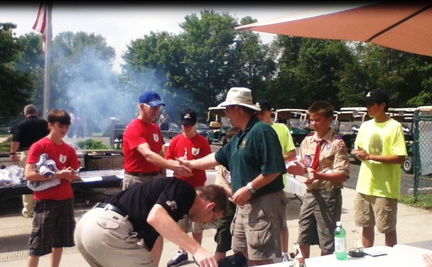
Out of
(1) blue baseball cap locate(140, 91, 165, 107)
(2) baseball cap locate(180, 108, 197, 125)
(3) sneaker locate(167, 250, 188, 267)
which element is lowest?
(3) sneaker locate(167, 250, 188, 267)

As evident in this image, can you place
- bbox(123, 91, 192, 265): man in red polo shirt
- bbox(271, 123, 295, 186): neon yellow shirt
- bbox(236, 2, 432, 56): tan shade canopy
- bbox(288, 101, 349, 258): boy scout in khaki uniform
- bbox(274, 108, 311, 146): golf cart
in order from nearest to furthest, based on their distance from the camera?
1. bbox(236, 2, 432, 56): tan shade canopy
2. bbox(288, 101, 349, 258): boy scout in khaki uniform
3. bbox(123, 91, 192, 265): man in red polo shirt
4. bbox(271, 123, 295, 186): neon yellow shirt
5. bbox(274, 108, 311, 146): golf cart

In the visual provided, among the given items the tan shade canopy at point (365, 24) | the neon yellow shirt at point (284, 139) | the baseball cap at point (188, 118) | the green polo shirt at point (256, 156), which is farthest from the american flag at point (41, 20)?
the tan shade canopy at point (365, 24)

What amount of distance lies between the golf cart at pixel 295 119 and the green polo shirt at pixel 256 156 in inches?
725

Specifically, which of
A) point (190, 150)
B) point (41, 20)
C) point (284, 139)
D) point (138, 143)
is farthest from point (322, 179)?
point (41, 20)

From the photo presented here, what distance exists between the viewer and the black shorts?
432 centimetres

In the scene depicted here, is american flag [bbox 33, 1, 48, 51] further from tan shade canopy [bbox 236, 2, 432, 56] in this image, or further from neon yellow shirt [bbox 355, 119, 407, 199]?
tan shade canopy [bbox 236, 2, 432, 56]

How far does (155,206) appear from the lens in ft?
9.12

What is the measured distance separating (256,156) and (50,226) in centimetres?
213

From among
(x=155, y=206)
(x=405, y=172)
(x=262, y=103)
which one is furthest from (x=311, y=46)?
(x=155, y=206)

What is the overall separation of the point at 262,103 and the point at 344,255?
2629mm

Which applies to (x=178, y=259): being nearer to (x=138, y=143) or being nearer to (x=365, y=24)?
(x=138, y=143)

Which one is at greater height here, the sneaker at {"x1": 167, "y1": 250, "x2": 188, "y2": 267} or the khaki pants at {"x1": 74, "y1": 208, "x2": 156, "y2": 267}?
the khaki pants at {"x1": 74, "y1": 208, "x2": 156, "y2": 267}

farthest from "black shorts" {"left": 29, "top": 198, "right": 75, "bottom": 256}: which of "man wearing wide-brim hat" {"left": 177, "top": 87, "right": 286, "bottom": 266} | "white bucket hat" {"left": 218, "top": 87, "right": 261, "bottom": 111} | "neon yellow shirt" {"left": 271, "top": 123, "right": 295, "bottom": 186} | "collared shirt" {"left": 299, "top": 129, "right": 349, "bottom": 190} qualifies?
"neon yellow shirt" {"left": 271, "top": 123, "right": 295, "bottom": 186}

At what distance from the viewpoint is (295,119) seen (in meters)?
23.5
